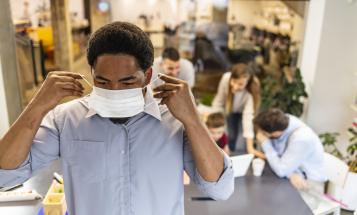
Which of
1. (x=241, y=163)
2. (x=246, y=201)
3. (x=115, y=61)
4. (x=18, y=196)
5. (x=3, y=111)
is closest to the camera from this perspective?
(x=115, y=61)

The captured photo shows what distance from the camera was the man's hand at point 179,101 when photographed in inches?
37.1

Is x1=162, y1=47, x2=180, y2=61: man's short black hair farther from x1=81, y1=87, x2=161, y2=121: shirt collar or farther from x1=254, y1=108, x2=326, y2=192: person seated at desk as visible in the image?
x1=81, y1=87, x2=161, y2=121: shirt collar

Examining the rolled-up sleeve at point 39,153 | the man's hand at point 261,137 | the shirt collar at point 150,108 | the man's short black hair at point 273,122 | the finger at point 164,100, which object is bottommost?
the man's hand at point 261,137

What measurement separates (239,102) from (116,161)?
7.31 ft

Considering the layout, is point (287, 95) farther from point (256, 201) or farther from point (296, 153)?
point (256, 201)

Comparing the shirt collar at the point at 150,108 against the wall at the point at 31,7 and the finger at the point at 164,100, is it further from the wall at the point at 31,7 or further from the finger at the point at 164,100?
the wall at the point at 31,7

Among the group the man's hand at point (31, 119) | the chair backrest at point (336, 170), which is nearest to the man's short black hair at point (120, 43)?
the man's hand at point (31, 119)

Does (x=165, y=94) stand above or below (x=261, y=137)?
above

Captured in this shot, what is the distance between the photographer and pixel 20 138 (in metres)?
0.92

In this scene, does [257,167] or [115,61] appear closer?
[115,61]

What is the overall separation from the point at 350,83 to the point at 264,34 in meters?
2.73

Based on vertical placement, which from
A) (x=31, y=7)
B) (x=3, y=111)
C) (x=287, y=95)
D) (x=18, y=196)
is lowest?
(x=18, y=196)

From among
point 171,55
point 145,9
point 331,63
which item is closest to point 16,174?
point 171,55

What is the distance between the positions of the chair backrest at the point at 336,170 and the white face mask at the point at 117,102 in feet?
6.21
